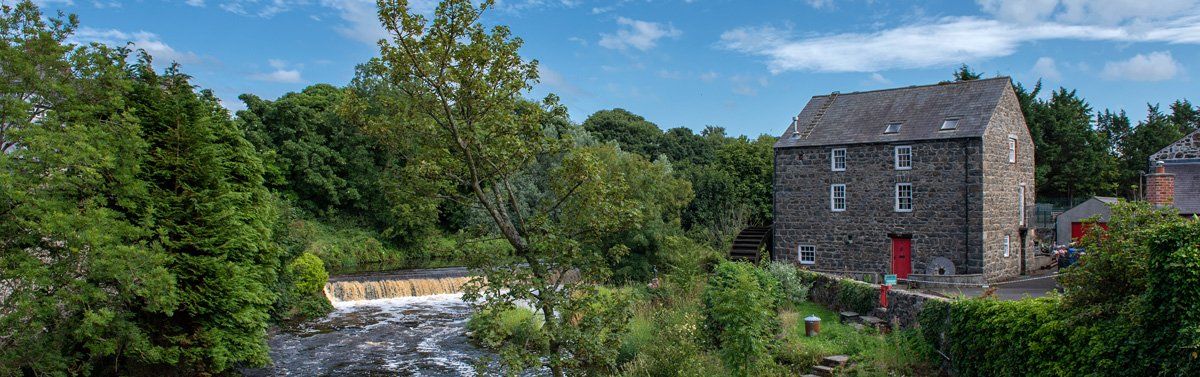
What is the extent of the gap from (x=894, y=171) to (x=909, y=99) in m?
3.37

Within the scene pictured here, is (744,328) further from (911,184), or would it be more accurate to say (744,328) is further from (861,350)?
(911,184)

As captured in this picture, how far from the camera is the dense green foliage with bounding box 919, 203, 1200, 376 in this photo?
8.26 metres

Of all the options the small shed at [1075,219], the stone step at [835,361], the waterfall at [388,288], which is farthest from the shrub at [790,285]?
the small shed at [1075,219]

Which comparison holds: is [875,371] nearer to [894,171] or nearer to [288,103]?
[894,171]

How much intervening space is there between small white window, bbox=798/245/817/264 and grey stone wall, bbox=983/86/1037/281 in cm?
583

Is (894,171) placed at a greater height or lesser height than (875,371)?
greater

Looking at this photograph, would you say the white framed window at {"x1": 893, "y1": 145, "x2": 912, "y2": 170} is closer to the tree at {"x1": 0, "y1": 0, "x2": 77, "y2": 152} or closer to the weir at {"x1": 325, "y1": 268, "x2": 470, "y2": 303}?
the weir at {"x1": 325, "y1": 268, "x2": 470, "y2": 303}

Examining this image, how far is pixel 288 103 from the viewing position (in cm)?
A: 4206

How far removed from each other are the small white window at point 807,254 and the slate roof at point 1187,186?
11.7m

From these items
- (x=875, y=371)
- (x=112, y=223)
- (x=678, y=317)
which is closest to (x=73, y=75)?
(x=112, y=223)

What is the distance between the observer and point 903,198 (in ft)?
89.1

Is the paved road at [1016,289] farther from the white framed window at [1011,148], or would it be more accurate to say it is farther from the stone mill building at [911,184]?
the white framed window at [1011,148]

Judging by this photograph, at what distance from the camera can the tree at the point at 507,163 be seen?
980 cm

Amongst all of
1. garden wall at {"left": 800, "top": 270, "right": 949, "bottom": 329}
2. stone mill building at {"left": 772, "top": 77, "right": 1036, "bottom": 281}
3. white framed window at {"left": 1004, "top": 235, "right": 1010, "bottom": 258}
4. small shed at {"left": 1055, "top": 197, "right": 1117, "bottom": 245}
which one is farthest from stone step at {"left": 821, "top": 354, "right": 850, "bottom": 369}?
small shed at {"left": 1055, "top": 197, "right": 1117, "bottom": 245}
